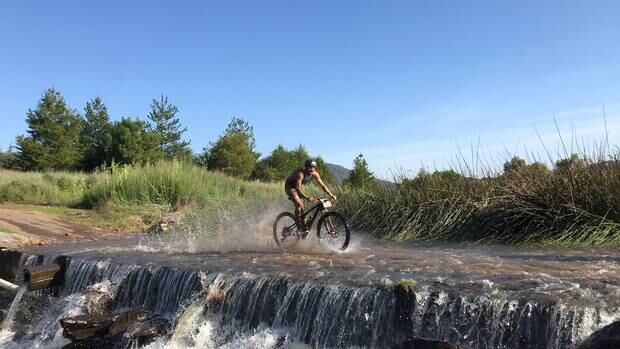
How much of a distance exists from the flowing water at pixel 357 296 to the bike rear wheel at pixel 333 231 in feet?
0.85

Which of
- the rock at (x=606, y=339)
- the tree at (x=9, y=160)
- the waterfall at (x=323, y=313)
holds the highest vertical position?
the tree at (x=9, y=160)

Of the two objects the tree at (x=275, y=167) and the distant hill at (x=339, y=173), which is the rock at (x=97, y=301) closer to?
the distant hill at (x=339, y=173)

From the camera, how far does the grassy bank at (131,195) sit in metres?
18.4

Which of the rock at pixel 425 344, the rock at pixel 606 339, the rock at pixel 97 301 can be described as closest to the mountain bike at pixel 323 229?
the rock at pixel 97 301

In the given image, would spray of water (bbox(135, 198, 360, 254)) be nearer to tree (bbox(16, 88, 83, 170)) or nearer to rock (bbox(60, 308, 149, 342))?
rock (bbox(60, 308, 149, 342))

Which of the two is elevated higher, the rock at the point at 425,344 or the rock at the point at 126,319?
the rock at the point at 425,344

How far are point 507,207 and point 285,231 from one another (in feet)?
14.5

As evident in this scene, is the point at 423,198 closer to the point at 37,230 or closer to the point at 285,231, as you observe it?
the point at 285,231

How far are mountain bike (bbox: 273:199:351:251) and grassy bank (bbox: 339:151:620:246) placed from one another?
2686 mm

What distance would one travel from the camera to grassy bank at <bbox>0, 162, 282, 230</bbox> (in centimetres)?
1841

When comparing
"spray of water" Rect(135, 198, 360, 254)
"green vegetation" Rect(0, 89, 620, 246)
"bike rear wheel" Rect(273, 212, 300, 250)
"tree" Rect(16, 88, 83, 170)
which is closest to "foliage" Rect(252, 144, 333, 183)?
"green vegetation" Rect(0, 89, 620, 246)

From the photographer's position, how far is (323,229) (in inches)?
395

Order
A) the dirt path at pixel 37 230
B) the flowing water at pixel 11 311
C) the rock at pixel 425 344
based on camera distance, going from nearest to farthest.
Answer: the rock at pixel 425 344, the flowing water at pixel 11 311, the dirt path at pixel 37 230

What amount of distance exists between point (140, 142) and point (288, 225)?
3858 cm
